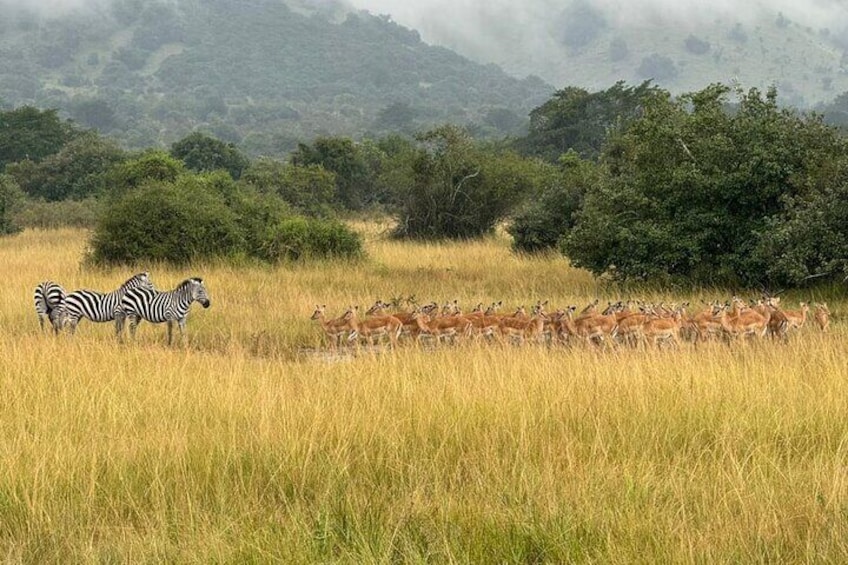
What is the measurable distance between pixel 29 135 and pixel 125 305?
59847 millimetres

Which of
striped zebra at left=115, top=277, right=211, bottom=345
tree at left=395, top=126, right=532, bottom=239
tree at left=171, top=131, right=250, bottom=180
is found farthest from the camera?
tree at left=171, top=131, right=250, bottom=180

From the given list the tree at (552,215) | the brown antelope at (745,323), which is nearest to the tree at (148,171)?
the tree at (552,215)

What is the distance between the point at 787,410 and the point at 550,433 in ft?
6.53

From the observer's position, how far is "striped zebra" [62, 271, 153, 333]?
1157cm

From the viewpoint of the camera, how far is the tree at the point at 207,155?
179ft

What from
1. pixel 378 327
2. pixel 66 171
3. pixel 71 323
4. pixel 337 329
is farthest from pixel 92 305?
pixel 66 171

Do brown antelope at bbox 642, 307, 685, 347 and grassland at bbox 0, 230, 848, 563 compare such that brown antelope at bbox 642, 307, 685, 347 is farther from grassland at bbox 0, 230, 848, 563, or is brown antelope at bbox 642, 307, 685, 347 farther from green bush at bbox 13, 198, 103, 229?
green bush at bbox 13, 198, 103, 229

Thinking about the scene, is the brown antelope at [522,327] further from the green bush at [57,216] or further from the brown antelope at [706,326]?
the green bush at [57,216]

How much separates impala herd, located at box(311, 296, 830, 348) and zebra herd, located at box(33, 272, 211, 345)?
201cm

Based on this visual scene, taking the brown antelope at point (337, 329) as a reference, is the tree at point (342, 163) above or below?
above

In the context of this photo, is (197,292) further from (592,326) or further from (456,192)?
(456,192)

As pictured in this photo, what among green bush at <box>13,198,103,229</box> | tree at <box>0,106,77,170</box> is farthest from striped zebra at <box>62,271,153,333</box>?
tree at <box>0,106,77,170</box>

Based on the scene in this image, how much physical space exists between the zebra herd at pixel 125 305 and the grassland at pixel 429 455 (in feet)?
5.22

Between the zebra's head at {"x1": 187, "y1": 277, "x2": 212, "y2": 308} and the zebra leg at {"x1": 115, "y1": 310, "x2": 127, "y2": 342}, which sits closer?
the zebra leg at {"x1": 115, "y1": 310, "x2": 127, "y2": 342}
